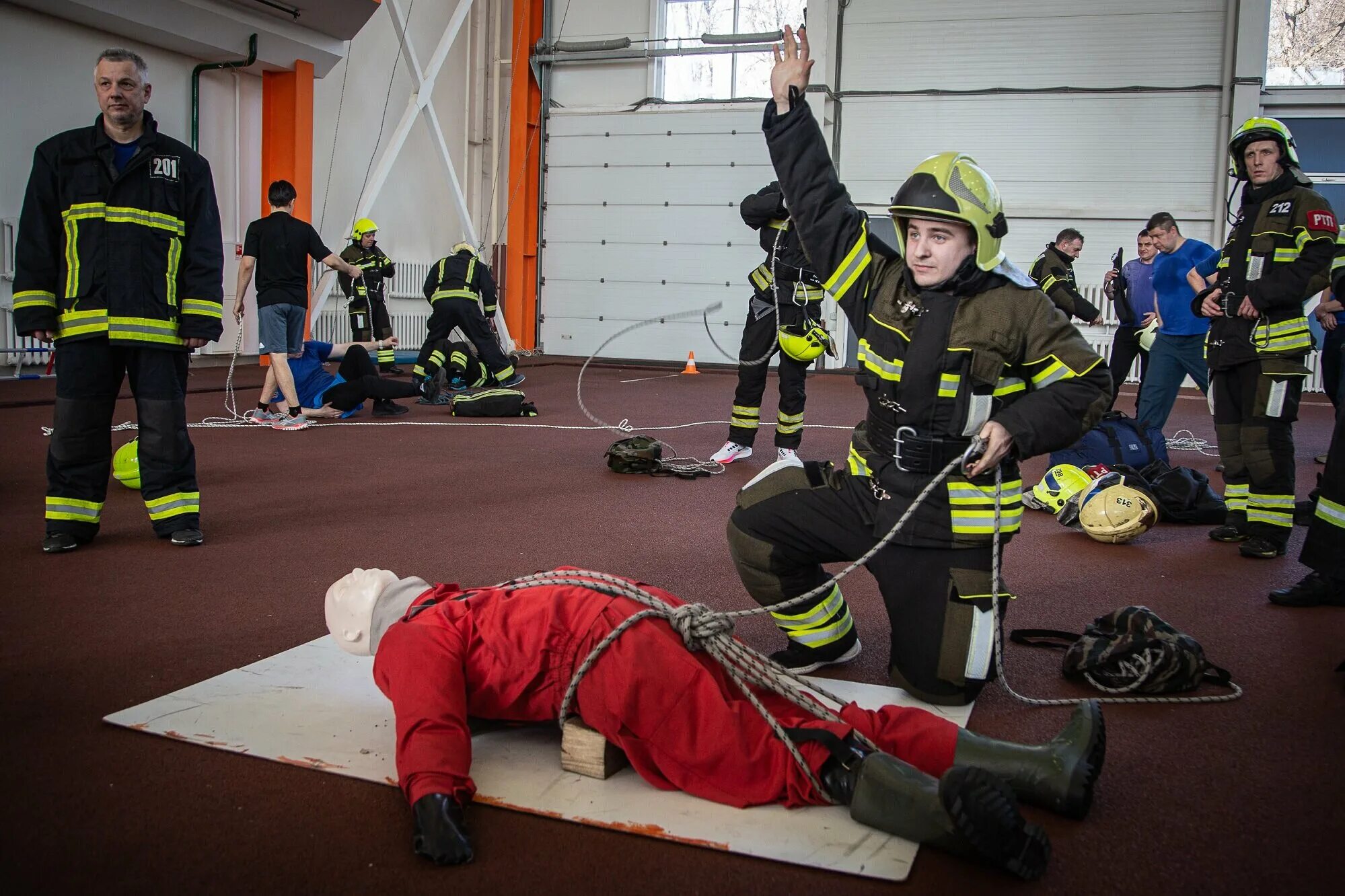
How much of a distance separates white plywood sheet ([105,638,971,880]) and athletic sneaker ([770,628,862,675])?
17 centimetres

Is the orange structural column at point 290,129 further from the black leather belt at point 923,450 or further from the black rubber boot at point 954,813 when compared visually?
the black rubber boot at point 954,813

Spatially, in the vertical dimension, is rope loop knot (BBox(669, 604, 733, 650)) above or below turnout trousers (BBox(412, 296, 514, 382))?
below

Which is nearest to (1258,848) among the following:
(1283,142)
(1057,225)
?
(1283,142)

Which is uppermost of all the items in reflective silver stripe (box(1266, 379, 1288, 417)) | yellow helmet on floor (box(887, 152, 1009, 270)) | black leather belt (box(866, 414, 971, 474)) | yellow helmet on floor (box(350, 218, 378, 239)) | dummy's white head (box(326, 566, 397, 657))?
yellow helmet on floor (box(350, 218, 378, 239))

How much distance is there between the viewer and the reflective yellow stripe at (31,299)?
4.39 metres

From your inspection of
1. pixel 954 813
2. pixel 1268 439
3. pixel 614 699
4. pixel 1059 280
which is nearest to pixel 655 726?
pixel 614 699

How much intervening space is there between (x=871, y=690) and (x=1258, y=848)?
3.46 ft

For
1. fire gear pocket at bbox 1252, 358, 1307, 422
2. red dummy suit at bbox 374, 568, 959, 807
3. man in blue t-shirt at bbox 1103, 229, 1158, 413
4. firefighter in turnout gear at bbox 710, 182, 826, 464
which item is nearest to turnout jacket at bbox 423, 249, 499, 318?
firefighter in turnout gear at bbox 710, 182, 826, 464

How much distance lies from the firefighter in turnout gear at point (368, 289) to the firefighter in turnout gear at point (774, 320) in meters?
5.71

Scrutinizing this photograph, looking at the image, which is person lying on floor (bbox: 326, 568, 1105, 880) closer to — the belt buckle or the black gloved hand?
the black gloved hand

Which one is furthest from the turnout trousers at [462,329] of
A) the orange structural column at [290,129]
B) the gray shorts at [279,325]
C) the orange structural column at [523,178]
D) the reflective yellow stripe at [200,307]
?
the orange structural column at [523,178]

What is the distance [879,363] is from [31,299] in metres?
3.52

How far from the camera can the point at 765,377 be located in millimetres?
7668

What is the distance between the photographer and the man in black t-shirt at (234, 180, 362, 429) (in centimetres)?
892
